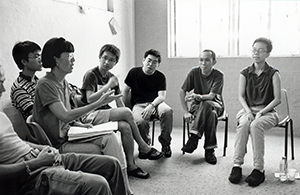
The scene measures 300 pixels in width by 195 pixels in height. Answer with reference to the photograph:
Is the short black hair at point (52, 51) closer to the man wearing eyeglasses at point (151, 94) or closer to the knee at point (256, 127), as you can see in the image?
the man wearing eyeglasses at point (151, 94)

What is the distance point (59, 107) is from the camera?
206 centimetres

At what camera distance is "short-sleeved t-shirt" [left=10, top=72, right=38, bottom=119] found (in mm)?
2408

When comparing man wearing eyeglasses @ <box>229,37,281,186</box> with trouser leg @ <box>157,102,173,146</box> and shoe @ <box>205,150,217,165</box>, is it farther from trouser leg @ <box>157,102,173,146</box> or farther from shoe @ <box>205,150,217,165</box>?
trouser leg @ <box>157,102,173,146</box>

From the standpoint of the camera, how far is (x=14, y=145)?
171cm

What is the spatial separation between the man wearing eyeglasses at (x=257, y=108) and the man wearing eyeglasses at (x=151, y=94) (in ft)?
2.45

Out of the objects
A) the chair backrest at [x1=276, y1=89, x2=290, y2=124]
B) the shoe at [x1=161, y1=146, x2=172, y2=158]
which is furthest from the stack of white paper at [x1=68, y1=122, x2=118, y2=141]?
the chair backrest at [x1=276, y1=89, x2=290, y2=124]

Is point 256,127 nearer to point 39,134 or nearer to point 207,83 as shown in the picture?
point 207,83

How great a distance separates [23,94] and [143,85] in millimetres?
1379

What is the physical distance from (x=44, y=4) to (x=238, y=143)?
84.4 inches

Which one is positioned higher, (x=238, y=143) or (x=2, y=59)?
(x=2, y=59)

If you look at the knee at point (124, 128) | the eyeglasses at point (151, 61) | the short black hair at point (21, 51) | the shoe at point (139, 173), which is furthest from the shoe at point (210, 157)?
the short black hair at point (21, 51)

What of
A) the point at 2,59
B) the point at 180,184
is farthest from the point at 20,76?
the point at 180,184

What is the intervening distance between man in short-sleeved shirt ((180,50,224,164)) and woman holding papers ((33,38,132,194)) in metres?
1.25

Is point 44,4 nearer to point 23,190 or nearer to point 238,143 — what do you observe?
point 23,190
